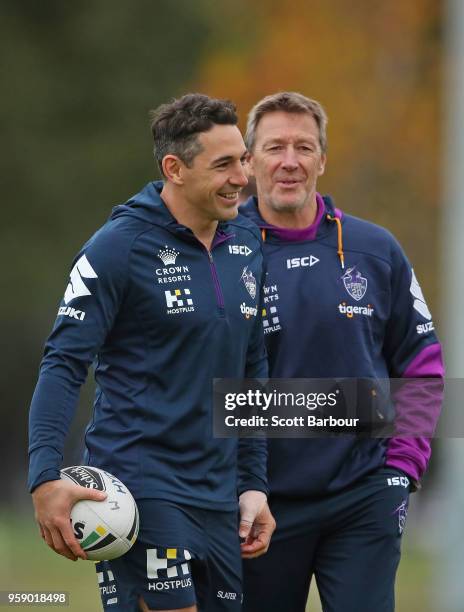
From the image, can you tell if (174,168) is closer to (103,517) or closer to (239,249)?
(239,249)

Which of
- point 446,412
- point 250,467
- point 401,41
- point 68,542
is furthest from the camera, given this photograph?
point 401,41

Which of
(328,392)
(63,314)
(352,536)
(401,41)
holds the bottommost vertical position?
(352,536)

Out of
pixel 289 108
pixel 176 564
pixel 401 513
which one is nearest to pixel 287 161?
pixel 289 108

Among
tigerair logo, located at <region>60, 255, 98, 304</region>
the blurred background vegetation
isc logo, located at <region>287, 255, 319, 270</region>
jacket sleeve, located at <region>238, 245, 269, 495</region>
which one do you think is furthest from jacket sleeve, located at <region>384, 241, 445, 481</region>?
the blurred background vegetation

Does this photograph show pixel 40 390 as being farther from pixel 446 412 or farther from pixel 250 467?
pixel 446 412

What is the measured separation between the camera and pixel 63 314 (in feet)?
18.7

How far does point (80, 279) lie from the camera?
18.7ft

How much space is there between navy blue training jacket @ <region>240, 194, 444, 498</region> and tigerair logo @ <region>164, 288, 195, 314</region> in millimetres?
833

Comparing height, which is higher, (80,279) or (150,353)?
(80,279)

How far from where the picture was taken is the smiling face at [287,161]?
668 centimetres

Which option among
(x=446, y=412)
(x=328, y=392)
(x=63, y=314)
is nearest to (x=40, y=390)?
(x=63, y=314)

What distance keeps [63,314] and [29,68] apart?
757 inches

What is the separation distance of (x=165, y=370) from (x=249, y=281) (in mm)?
604

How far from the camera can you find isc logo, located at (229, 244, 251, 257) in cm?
618
